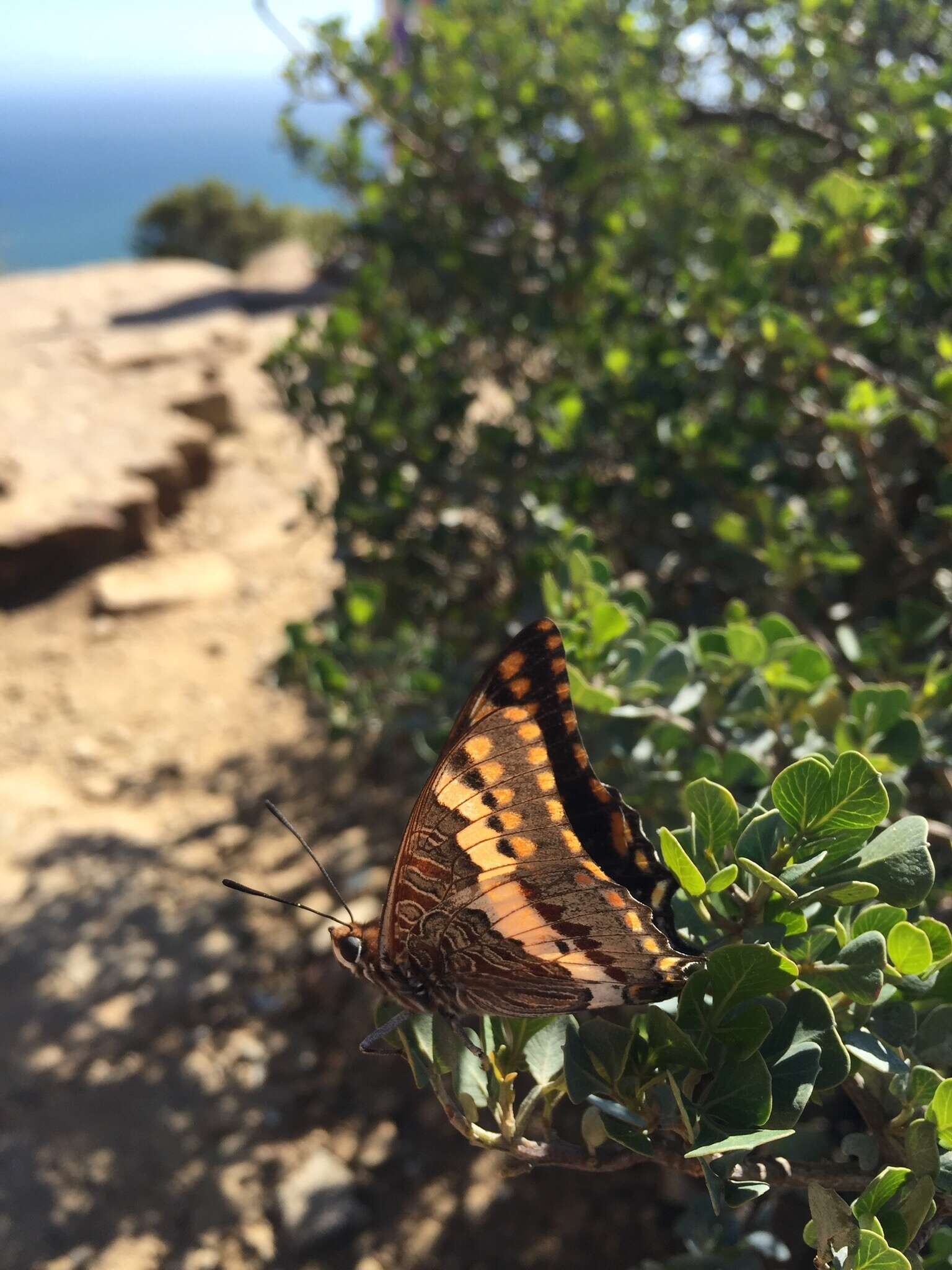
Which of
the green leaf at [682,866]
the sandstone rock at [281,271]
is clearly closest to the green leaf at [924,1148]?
the green leaf at [682,866]

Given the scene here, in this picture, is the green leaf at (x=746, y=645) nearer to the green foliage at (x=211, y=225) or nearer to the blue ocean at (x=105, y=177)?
the blue ocean at (x=105, y=177)

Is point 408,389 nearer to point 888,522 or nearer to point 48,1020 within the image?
point 888,522

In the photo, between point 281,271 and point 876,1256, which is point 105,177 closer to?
point 281,271

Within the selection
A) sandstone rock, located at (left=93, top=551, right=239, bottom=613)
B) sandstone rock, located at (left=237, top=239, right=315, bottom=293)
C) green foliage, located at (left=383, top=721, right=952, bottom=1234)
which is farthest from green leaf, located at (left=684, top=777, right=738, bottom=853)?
sandstone rock, located at (left=237, top=239, right=315, bottom=293)

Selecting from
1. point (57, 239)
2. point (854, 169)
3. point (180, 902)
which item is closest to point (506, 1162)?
point (180, 902)

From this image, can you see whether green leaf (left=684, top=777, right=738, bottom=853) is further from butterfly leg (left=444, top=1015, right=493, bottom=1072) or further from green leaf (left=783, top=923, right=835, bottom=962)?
butterfly leg (left=444, top=1015, right=493, bottom=1072)
